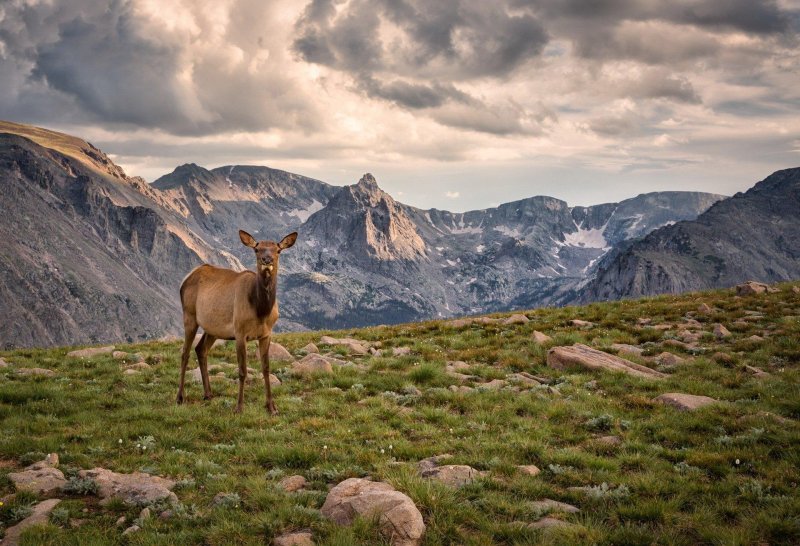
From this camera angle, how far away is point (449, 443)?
1232cm

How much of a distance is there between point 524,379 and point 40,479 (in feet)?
44.7

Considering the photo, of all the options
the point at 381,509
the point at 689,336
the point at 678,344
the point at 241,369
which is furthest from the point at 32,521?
the point at 689,336

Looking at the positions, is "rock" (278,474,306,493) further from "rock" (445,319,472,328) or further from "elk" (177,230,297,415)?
"rock" (445,319,472,328)

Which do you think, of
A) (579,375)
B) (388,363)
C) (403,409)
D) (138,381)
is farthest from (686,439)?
(138,381)

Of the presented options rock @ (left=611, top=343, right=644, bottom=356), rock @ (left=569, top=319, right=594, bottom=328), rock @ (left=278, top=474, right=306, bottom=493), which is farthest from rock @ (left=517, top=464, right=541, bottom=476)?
rock @ (left=569, top=319, right=594, bottom=328)

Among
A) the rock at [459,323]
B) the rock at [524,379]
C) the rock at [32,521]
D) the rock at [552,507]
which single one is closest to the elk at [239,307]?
the rock at [32,521]

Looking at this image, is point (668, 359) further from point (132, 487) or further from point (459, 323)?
point (132, 487)

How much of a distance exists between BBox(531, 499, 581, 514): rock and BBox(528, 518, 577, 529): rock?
25 cm

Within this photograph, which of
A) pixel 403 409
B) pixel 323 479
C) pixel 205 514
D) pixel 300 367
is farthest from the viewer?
pixel 300 367

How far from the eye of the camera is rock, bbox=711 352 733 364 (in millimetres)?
18422

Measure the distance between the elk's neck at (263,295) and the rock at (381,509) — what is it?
712 centimetres

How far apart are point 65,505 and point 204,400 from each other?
668 centimetres

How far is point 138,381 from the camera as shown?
1806cm

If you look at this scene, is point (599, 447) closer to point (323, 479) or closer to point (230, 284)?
point (323, 479)
